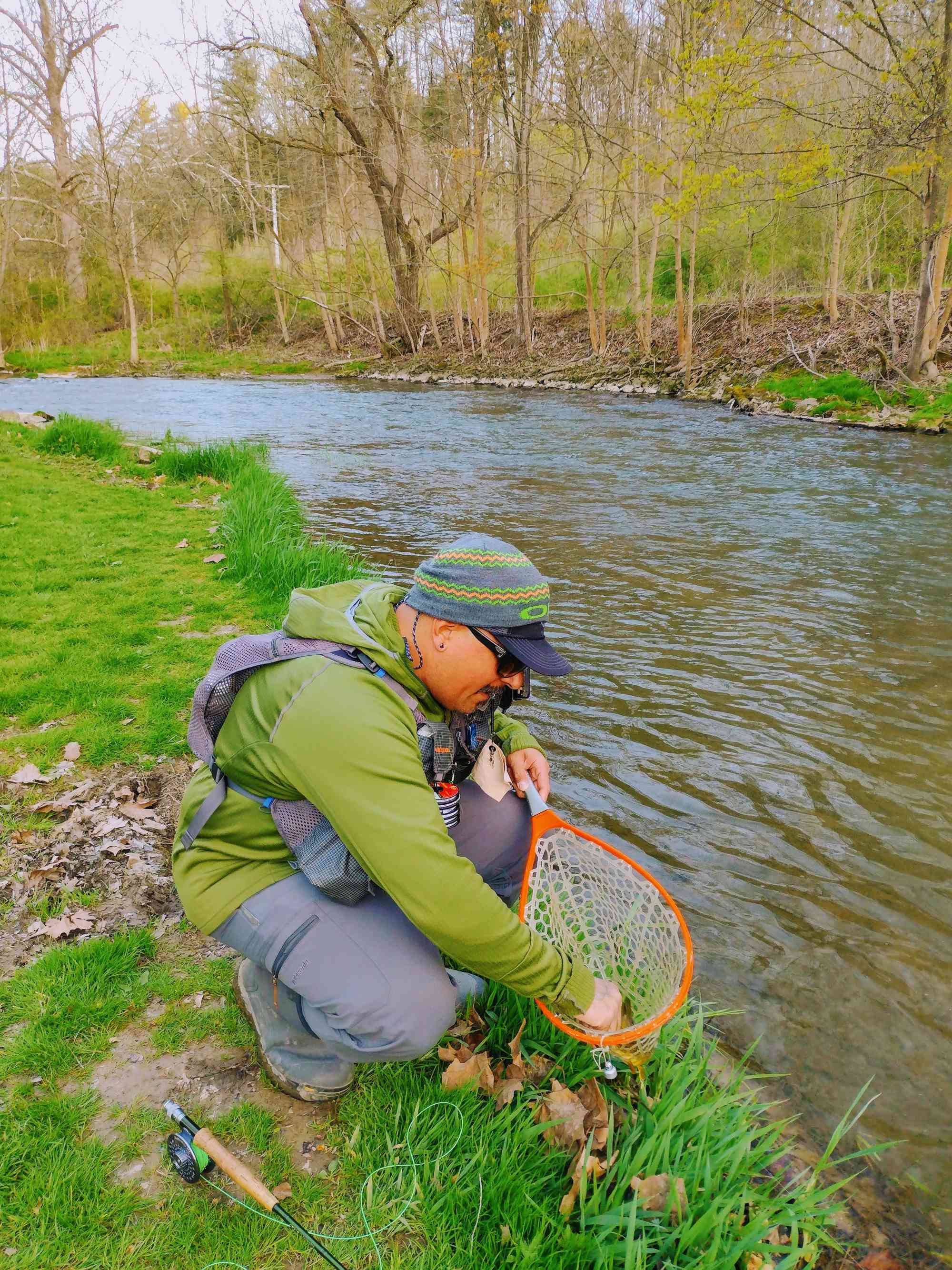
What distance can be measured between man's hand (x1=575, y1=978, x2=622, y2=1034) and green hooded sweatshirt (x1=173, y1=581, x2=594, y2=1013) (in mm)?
37

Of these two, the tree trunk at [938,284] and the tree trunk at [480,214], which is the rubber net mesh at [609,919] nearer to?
the tree trunk at [938,284]

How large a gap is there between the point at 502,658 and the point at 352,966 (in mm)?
782

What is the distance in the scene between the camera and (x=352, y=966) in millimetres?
1750

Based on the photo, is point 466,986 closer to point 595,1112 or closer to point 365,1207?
point 595,1112

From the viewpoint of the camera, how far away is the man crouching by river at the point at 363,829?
1.54m

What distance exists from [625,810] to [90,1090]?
2.18 m

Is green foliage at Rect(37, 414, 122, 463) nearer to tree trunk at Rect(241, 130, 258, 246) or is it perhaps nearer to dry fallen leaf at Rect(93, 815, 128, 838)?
tree trunk at Rect(241, 130, 258, 246)

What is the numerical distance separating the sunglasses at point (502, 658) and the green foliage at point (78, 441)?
29.9 feet

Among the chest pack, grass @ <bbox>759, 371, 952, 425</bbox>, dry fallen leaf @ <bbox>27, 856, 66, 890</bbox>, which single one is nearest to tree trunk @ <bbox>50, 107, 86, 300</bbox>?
grass @ <bbox>759, 371, 952, 425</bbox>

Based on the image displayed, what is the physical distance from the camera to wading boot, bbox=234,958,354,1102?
1.84m

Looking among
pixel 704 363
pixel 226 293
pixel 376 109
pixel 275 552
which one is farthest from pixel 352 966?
pixel 226 293

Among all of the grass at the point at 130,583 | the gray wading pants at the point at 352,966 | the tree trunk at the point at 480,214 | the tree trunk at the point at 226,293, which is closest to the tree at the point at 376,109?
the tree trunk at the point at 480,214

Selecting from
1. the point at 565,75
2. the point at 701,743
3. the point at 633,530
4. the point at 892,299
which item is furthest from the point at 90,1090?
the point at 565,75

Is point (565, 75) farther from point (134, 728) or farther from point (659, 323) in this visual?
point (134, 728)
